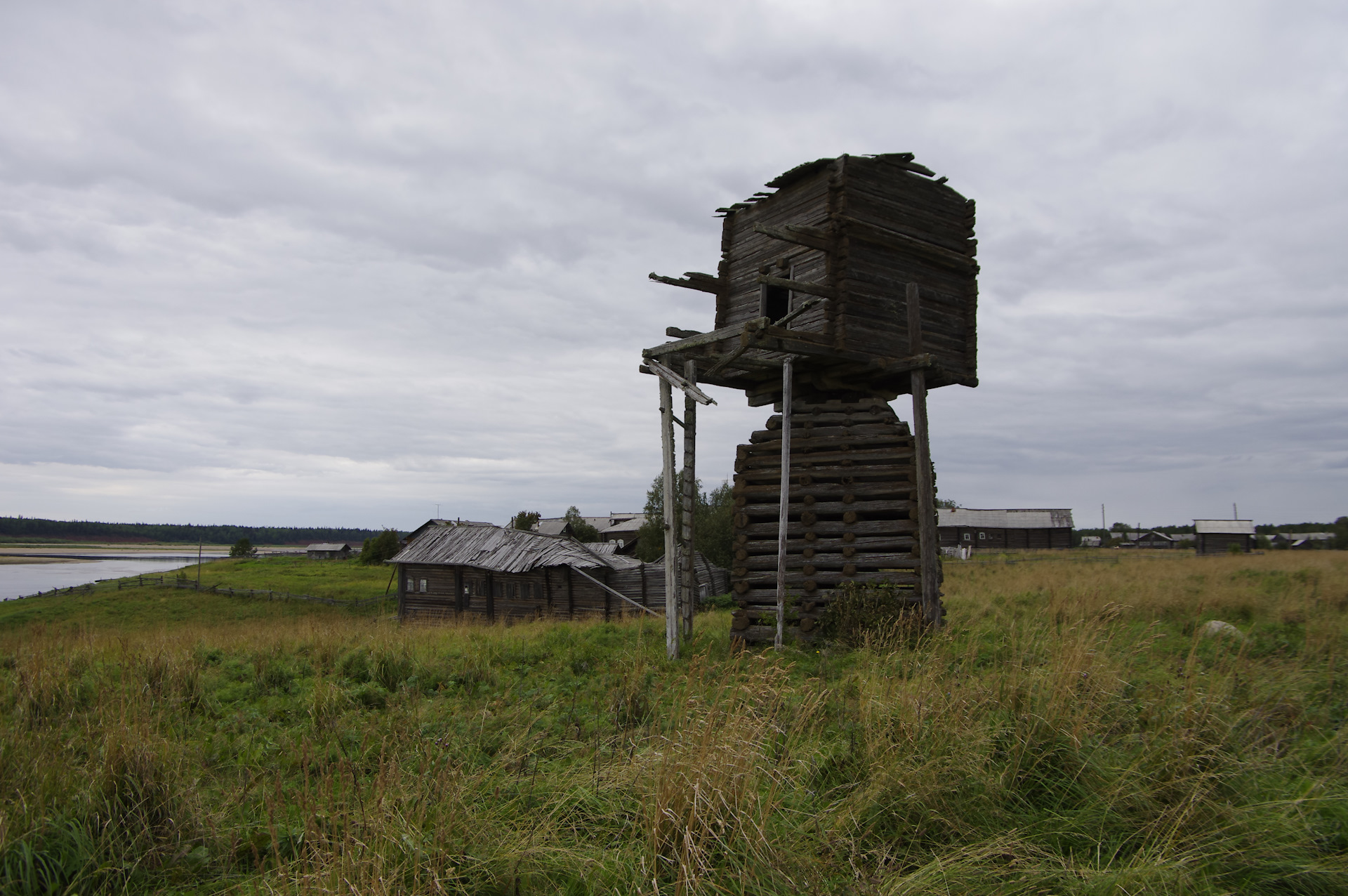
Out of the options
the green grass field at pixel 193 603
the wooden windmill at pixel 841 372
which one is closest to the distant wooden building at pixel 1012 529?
the green grass field at pixel 193 603

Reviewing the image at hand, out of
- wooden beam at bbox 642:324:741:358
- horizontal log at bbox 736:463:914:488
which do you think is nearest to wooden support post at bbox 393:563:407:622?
horizontal log at bbox 736:463:914:488

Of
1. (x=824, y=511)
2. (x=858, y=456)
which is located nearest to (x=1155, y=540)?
(x=858, y=456)

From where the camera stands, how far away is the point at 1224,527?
62.8 metres

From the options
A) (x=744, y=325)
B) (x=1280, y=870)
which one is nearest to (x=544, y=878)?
(x=1280, y=870)

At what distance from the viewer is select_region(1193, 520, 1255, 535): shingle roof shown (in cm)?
6194

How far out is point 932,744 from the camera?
14.1 ft

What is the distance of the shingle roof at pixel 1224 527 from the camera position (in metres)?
61.9

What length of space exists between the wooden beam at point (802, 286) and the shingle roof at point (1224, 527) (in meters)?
67.1

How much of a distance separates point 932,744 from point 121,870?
415 cm

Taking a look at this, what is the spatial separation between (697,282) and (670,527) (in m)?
5.37

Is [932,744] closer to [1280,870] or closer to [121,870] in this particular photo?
[1280,870]

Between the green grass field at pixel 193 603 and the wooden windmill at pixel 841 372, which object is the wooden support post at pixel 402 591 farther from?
the wooden windmill at pixel 841 372

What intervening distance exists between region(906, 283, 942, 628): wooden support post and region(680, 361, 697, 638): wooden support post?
3.35 meters

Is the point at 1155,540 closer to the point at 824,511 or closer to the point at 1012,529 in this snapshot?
the point at 1012,529
